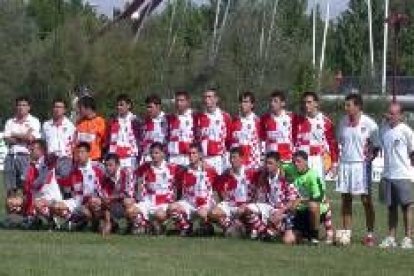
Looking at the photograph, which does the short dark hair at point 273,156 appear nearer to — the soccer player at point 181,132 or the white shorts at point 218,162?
the white shorts at point 218,162

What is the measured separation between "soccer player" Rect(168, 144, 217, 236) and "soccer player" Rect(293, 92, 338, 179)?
4.35ft

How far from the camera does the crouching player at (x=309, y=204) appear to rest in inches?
555

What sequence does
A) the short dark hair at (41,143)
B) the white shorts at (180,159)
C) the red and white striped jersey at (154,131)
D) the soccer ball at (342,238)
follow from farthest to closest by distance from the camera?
the short dark hair at (41,143), the red and white striped jersey at (154,131), the white shorts at (180,159), the soccer ball at (342,238)

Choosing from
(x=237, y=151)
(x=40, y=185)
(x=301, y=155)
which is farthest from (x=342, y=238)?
(x=40, y=185)

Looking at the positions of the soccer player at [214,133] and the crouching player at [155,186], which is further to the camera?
the soccer player at [214,133]

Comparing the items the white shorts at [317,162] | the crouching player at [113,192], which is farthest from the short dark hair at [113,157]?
the white shorts at [317,162]

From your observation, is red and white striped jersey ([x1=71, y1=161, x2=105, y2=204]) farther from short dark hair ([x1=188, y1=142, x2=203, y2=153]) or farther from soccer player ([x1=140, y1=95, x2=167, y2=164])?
short dark hair ([x1=188, y1=142, x2=203, y2=153])

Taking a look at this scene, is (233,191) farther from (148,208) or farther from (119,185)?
(119,185)

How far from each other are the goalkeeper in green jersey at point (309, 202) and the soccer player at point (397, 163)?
0.83 metres

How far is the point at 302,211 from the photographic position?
46.7ft

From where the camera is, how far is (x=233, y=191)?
15008mm

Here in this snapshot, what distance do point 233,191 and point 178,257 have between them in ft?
9.03

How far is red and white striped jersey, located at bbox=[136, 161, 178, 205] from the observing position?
15133 millimetres

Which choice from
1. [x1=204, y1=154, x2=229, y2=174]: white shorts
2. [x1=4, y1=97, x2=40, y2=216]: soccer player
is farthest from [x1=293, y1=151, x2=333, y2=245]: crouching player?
[x1=4, y1=97, x2=40, y2=216]: soccer player
